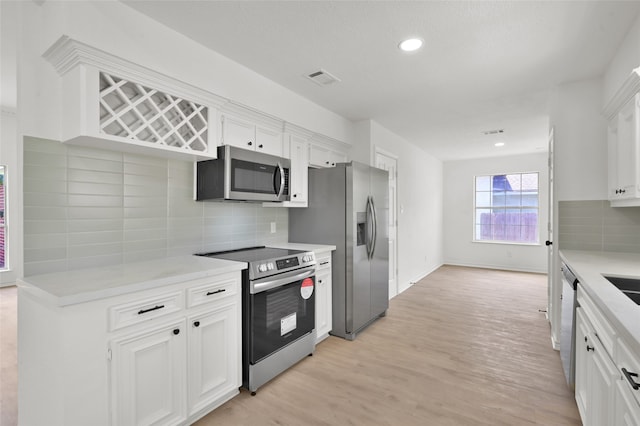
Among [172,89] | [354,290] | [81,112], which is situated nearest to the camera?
[81,112]

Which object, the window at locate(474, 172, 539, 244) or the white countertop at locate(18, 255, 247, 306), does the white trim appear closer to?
the window at locate(474, 172, 539, 244)

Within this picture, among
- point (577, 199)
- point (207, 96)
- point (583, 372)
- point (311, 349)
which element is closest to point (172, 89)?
point (207, 96)

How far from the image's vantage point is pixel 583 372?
72.2 inches

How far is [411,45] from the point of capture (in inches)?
94.2

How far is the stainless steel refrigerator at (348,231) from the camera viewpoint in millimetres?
3311

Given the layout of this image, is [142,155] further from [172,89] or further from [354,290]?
[354,290]

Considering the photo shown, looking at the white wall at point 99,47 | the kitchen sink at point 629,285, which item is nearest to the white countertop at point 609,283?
the kitchen sink at point 629,285

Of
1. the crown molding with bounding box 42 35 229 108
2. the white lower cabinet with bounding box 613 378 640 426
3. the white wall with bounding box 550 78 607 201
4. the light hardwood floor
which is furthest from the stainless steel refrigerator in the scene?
the white lower cabinet with bounding box 613 378 640 426

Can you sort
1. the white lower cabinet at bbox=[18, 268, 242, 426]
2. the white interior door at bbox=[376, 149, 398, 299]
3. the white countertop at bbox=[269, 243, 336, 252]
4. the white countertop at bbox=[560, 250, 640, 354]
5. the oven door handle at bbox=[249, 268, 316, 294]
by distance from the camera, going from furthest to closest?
the white interior door at bbox=[376, 149, 398, 299] → the white countertop at bbox=[269, 243, 336, 252] → the oven door handle at bbox=[249, 268, 316, 294] → the white lower cabinet at bbox=[18, 268, 242, 426] → the white countertop at bbox=[560, 250, 640, 354]

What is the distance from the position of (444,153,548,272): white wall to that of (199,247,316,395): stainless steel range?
5844 mm

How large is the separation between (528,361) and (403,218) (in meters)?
2.90

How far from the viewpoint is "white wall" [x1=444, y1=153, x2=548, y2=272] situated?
6.73 metres

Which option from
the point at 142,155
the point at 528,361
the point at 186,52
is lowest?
the point at 528,361

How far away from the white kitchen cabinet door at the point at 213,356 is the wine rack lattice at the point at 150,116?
1.20 meters
